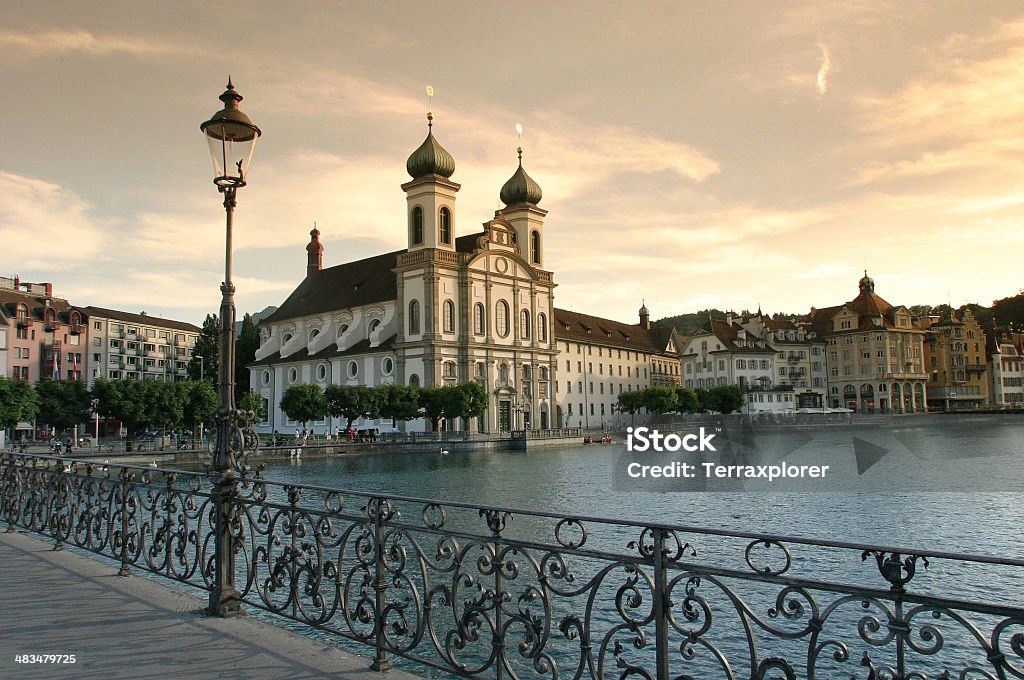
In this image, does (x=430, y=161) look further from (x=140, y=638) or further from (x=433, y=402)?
(x=140, y=638)

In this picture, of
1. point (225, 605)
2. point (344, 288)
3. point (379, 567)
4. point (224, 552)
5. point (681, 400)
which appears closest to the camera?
point (379, 567)

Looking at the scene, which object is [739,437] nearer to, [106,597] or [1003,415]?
[1003,415]

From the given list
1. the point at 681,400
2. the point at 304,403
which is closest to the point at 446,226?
the point at 304,403

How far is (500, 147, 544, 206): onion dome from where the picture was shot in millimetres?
92375

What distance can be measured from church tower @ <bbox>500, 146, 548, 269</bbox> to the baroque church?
11cm

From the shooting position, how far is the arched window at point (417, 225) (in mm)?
82125

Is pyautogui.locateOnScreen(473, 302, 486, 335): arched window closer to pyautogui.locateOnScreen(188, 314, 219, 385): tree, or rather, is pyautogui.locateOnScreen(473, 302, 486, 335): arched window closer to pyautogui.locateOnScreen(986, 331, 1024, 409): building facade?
pyautogui.locateOnScreen(188, 314, 219, 385): tree

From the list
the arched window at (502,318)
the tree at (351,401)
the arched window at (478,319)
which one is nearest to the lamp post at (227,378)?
the tree at (351,401)

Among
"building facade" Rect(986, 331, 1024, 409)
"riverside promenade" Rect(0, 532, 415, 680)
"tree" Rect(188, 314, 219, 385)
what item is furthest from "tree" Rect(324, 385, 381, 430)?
"building facade" Rect(986, 331, 1024, 409)

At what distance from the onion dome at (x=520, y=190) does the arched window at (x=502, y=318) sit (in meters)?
13.8

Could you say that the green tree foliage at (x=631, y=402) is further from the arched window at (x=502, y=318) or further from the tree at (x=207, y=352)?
the tree at (x=207, y=352)

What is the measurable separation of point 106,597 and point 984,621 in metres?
13.1

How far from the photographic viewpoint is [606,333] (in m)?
111

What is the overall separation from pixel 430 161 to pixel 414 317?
15775 millimetres
